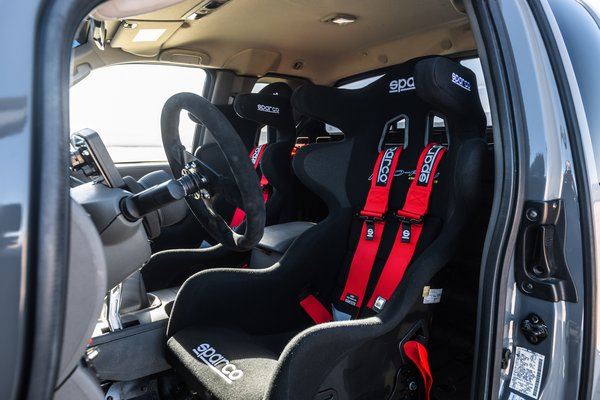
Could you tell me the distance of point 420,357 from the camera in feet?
4.53

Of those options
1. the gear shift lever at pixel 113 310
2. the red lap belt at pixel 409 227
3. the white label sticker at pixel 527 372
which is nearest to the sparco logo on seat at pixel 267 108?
the red lap belt at pixel 409 227

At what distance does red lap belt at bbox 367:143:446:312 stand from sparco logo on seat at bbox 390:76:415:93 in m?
0.25

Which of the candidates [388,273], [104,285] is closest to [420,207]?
[388,273]

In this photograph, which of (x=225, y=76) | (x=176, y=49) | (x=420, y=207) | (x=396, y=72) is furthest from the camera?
(x=225, y=76)

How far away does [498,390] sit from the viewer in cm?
114

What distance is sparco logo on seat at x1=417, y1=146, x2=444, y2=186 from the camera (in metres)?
1.67

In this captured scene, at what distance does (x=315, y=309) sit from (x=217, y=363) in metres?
0.52

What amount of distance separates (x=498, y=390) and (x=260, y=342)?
84 centimetres

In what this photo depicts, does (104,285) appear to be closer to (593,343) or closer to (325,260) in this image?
(593,343)

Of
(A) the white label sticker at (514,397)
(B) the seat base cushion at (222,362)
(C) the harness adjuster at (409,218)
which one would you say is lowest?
(B) the seat base cushion at (222,362)

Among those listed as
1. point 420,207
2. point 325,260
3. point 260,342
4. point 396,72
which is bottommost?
point 260,342

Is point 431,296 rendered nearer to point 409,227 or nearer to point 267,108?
point 409,227

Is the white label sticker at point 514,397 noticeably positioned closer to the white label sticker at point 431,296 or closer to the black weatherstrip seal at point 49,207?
the white label sticker at point 431,296

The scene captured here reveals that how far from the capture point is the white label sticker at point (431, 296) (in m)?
1.42
